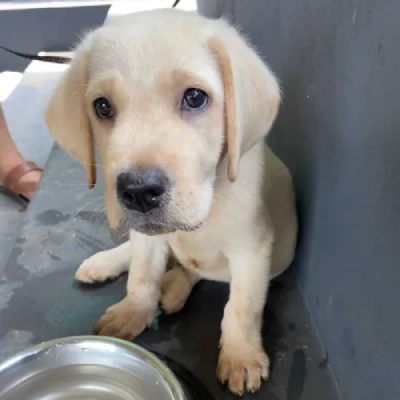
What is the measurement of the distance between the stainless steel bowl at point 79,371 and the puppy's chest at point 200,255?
0.29 metres

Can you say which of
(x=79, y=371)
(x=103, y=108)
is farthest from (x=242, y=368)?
(x=103, y=108)

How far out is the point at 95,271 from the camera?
6.90 ft

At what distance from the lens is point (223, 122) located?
4.77 feet

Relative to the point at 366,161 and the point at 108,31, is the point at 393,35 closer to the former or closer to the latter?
the point at 366,161

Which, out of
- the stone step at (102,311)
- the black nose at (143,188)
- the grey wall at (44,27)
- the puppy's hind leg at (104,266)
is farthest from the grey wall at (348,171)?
the grey wall at (44,27)

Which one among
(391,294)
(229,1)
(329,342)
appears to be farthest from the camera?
(229,1)

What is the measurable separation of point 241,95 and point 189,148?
186mm

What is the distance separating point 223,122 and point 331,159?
0.31 meters

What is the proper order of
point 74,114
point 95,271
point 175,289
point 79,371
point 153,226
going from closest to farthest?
point 153,226
point 74,114
point 79,371
point 175,289
point 95,271

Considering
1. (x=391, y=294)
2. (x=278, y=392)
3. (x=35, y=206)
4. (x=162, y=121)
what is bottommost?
(x=35, y=206)

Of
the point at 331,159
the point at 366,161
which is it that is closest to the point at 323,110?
the point at 331,159

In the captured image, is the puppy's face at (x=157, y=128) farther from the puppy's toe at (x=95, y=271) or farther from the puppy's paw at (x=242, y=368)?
the puppy's toe at (x=95, y=271)

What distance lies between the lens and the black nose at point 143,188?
4.22ft

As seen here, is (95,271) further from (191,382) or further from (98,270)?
(191,382)
